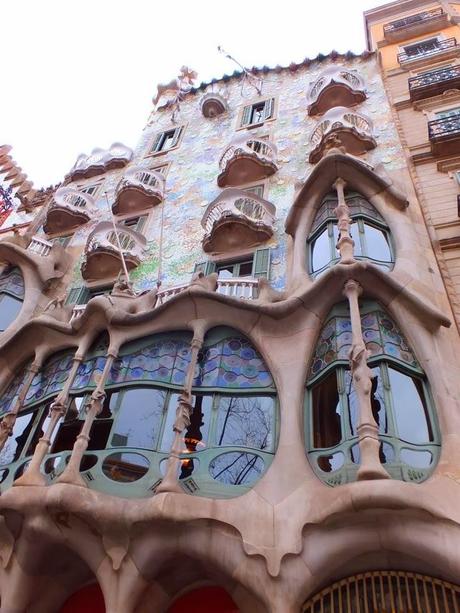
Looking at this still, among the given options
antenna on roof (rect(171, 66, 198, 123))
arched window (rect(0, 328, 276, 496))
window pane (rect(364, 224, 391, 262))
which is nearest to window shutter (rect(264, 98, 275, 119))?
antenna on roof (rect(171, 66, 198, 123))

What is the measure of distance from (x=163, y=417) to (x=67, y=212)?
36.9ft

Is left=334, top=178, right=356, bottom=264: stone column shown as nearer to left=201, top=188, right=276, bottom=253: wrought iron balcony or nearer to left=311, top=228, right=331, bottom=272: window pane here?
left=311, top=228, right=331, bottom=272: window pane

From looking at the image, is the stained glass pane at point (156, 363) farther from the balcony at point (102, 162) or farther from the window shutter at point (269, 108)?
the balcony at point (102, 162)

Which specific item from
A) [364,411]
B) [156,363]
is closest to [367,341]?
[364,411]

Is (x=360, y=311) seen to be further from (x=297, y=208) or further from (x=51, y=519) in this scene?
(x=51, y=519)

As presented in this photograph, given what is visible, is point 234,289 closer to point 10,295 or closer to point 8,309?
point 8,309

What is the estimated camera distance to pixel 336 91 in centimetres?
1759

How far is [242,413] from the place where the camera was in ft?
29.7

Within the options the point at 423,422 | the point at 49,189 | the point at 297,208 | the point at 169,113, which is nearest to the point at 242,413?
the point at 423,422

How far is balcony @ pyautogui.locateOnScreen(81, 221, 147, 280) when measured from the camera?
14.2 meters

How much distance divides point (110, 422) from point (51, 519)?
193 centimetres

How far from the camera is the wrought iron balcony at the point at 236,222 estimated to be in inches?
516

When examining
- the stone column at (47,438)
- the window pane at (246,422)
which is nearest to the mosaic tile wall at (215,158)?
the window pane at (246,422)

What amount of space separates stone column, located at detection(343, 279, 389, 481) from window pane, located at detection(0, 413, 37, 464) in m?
6.71
